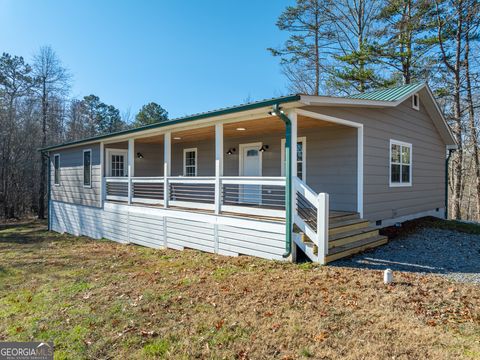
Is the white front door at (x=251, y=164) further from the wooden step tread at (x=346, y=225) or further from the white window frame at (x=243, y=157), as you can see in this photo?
the wooden step tread at (x=346, y=225)

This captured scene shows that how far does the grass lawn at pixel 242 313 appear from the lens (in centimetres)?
298

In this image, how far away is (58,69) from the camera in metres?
21.8

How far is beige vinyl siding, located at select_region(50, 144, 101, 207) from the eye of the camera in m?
11.6

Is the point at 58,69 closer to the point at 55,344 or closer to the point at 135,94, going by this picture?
the point at 135,94

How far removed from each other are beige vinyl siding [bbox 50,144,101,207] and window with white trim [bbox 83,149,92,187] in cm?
16

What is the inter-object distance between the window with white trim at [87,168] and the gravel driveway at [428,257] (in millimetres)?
9967

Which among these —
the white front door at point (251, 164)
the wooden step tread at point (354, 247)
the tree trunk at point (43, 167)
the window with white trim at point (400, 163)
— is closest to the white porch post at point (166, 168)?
the white front door at point (251, 164)

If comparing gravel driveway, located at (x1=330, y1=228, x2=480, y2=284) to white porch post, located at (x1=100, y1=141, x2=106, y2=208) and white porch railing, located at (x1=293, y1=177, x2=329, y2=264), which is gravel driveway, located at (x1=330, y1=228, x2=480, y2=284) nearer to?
white porch railing, located at (x1=293, y1=177, x2=329, y2=264)

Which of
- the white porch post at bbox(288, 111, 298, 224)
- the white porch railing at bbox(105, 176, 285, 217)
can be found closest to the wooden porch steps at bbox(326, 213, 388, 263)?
the white porch post at bbox(288, 111, 298, 224)

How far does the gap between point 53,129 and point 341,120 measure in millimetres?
23548

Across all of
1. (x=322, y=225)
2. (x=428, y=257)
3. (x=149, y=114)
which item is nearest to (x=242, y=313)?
(x=322, y=225)

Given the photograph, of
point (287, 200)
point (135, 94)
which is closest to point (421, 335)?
point (287, 200)

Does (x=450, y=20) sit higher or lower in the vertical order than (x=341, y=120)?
higher

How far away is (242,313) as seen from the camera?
12.3ft
